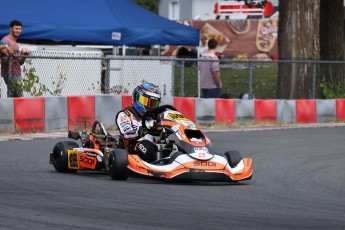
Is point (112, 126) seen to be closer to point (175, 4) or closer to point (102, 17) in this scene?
point (102, 17)

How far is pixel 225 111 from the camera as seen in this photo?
19375 mm

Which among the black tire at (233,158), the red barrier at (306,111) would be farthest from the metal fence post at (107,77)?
the black tire at (233,158)

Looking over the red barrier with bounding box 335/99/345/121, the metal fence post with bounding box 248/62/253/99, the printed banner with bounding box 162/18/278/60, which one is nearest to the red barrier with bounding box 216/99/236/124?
the metal fence post with bounding box 248/62/253/99

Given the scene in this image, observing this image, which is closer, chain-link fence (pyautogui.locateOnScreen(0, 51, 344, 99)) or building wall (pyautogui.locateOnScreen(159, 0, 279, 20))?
chain-link fence (pyautogui.locateOnScreen(0, 51, 344, 99))

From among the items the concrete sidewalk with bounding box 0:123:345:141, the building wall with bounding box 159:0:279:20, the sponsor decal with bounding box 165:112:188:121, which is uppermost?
the building wall with bounding box 159:0:279:20

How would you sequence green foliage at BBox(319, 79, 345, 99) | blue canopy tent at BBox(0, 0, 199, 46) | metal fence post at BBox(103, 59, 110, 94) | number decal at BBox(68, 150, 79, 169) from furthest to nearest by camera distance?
green foliage at BBox(319, 79, 345, 99), blue canopy tent at BBox(0, 0, 199, 46), metal fence post at BBox(103, 59, 110, 94), number decal at BBox(68, 150, 79, 169)

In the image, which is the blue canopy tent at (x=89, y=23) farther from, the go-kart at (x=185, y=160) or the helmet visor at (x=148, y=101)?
the go-kart at (x=185, y=160)

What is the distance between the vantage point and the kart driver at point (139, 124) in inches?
428

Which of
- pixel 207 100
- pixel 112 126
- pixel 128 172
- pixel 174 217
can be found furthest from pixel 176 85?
pixel 174 217

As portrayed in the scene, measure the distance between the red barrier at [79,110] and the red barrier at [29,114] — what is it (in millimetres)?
552

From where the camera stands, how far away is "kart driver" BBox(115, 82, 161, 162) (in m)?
10.9

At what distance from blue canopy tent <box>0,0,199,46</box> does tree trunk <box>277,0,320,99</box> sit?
209cm

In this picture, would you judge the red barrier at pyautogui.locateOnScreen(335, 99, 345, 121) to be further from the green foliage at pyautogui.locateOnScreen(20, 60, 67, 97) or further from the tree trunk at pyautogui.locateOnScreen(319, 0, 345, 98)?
the green foliage at pyautogui.locateOnScreen(20, 60, 67, 97)

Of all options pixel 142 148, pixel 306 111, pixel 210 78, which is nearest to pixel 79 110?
pixel 210 78
